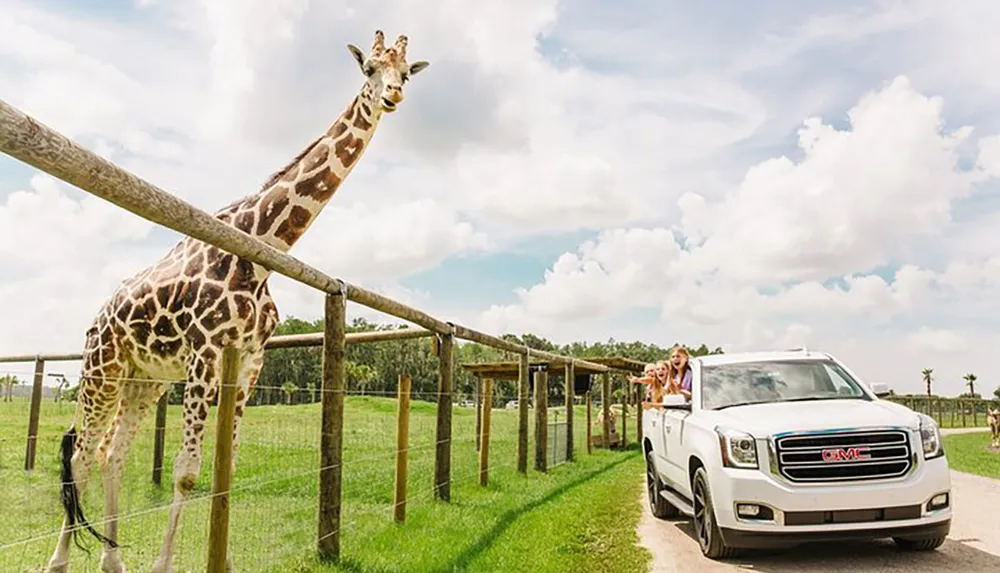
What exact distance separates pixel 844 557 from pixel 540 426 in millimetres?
8561

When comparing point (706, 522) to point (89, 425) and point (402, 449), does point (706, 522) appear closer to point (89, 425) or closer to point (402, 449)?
point (402, 449)

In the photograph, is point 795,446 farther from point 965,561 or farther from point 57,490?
point 57,490

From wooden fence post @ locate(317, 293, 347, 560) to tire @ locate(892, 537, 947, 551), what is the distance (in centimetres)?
510

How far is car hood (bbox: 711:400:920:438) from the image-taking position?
22.1 ft

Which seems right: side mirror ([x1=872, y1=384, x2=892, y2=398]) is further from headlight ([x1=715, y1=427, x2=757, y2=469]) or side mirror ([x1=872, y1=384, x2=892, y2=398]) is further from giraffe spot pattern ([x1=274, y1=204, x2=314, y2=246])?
giraffe spot pattern ([x1=274, y1=204, x2=314, y2=246])

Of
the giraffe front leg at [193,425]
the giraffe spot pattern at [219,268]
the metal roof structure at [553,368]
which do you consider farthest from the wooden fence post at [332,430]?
the metal roof structure at [553,368]

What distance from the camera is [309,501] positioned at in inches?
368

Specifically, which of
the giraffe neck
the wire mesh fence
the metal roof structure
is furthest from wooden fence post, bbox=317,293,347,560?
the metal roof structure

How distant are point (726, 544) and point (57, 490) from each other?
5.84 m

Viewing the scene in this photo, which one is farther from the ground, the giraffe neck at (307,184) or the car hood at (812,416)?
the giraffe neck at (307,184)

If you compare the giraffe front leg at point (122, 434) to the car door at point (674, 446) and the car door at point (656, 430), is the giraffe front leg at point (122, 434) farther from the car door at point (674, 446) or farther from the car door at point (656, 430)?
the car door at point (656, 430)

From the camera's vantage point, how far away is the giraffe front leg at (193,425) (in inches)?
222

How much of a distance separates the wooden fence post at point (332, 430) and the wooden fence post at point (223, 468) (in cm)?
152

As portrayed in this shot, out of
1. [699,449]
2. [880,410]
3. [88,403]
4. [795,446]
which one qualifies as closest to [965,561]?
[880,410]
